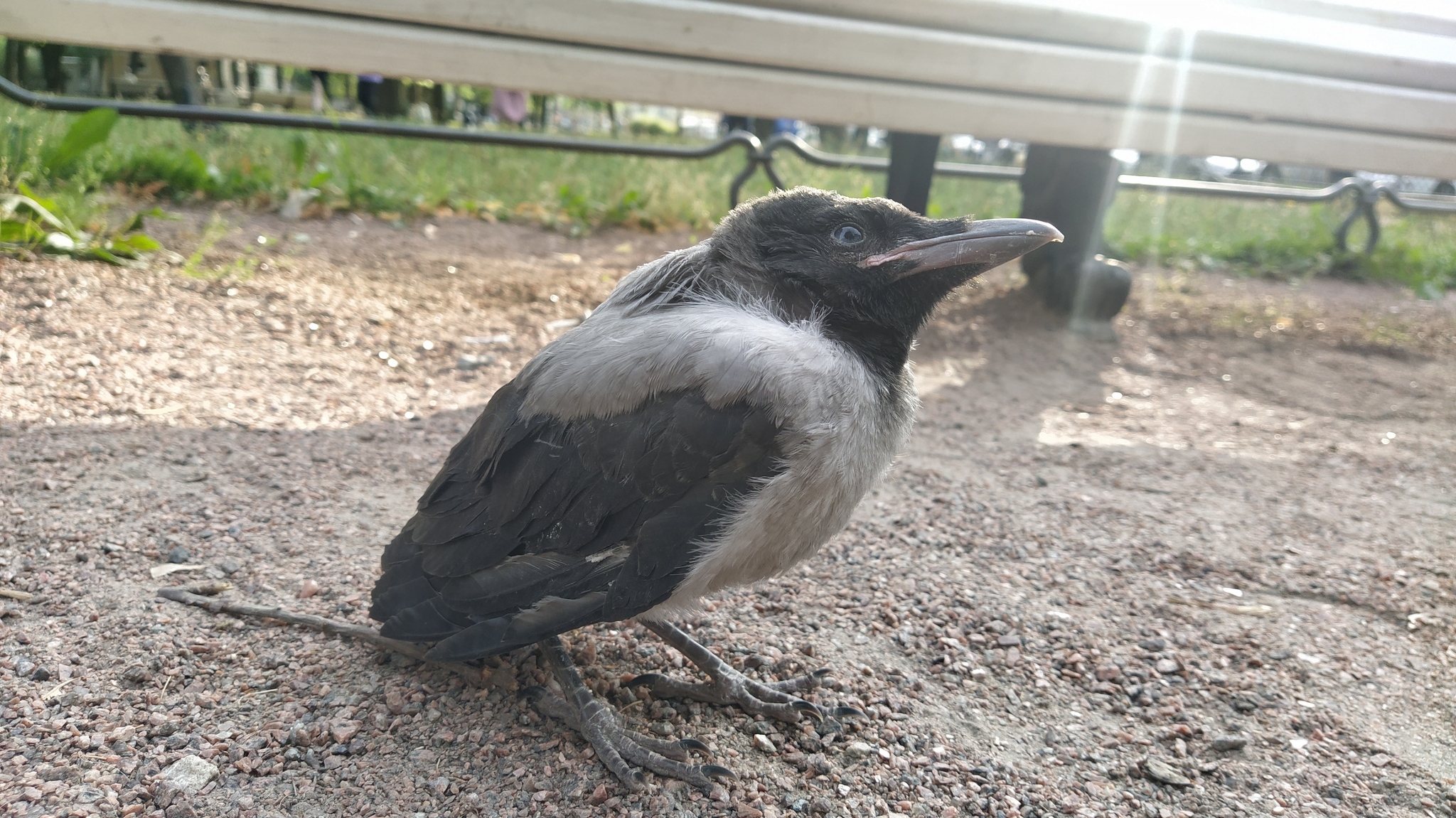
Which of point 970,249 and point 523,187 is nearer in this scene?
point 970,249

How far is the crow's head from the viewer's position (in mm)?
1971

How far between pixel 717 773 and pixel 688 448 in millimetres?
696

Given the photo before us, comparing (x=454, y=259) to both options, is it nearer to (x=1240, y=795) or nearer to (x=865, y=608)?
(x=865, y=608)

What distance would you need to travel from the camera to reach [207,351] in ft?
11.7

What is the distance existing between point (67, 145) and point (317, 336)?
77.8 inches

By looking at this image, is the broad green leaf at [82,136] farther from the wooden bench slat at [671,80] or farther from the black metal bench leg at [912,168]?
the black metal bench leg at [912,168]

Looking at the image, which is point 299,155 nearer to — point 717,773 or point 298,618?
point 298,618

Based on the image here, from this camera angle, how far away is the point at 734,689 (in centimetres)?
207

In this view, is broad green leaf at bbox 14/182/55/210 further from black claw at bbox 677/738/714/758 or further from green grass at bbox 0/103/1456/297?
black claw at bbox 677/738/714/758

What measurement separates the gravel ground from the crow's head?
0.90 metres

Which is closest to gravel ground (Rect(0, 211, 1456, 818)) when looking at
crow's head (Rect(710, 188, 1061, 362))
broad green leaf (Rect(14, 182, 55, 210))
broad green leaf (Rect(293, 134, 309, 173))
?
broad green leaf (Rect(14, 182, 55, 210))

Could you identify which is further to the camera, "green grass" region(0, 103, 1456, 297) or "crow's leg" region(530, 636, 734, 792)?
"green grass" region(0, 103, 1456, 297)

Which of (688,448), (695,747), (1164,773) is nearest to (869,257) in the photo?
(688,448)

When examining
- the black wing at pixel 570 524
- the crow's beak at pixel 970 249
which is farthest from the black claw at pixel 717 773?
the crow's beak at pixel 970 249
